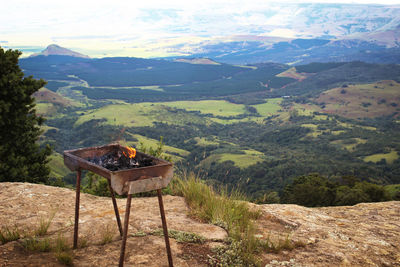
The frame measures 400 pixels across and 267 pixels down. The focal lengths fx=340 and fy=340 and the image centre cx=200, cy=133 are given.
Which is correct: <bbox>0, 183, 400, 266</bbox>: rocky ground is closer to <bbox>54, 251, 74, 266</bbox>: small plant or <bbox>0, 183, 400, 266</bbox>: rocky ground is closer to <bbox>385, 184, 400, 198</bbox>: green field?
<bbox>54, 251, 74, 266</bbox>: small plant

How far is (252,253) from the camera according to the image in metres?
5.66

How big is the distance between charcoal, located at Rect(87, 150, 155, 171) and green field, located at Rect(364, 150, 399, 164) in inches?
3918

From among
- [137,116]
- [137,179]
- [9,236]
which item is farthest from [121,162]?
[137,116]

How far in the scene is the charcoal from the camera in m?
5.49

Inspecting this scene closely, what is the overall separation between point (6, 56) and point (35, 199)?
9053mm

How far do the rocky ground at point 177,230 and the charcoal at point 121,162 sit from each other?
1212mm

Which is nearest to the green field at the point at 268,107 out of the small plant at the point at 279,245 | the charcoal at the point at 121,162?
the small plant at the point at 279,245

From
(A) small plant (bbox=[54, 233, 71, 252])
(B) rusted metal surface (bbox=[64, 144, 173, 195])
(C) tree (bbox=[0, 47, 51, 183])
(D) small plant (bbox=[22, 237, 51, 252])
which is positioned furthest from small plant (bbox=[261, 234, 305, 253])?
(C) tree (bbox=[0, 47, 51, 183])

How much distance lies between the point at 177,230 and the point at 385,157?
102 meters

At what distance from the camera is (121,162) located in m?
5.76

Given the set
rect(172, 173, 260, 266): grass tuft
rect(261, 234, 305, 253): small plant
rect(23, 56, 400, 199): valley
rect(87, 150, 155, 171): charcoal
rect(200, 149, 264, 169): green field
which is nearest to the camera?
rect(87, 150, 155, 171): charcoal

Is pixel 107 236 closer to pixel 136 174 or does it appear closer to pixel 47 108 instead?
pixel 136 174

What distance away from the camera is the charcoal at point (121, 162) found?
18.0 feet

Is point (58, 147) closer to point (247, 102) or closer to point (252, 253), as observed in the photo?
point (252, 253)
